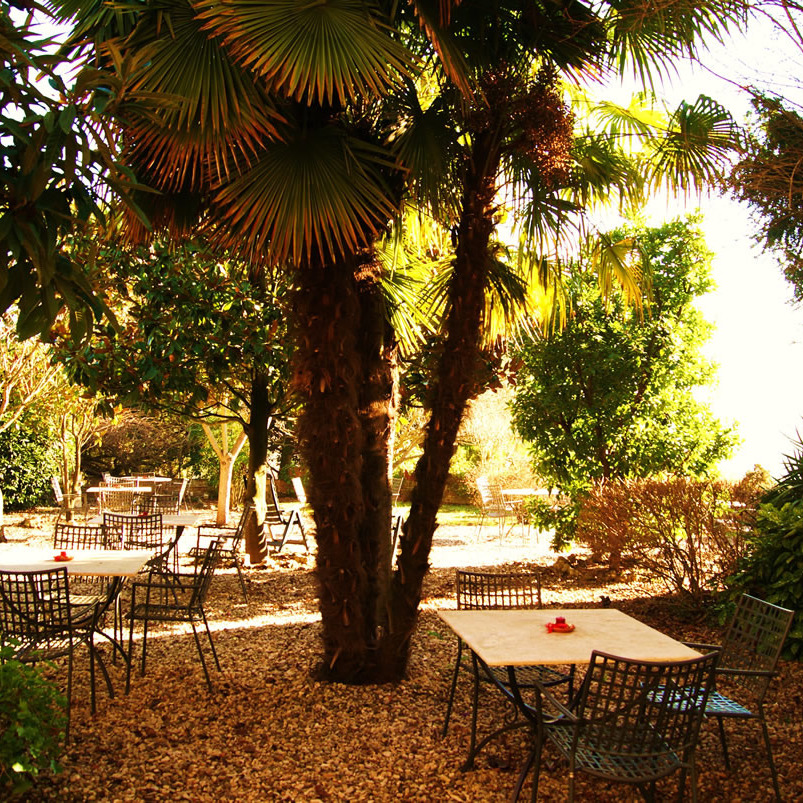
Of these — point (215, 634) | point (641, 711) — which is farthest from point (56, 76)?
point (215, 634)

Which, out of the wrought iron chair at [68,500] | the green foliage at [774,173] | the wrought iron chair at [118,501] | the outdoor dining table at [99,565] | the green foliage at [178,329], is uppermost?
the green foliage at [774,173]

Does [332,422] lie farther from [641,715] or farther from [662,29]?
[662,29]

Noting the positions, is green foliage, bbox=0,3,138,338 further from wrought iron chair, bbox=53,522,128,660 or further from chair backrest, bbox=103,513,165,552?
chair backrest, bbox=103,513,165,552

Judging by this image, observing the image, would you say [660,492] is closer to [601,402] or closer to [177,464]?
[601,402]

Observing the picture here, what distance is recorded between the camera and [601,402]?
9445 mm

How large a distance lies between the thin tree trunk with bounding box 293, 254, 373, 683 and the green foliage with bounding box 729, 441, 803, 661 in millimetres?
3570

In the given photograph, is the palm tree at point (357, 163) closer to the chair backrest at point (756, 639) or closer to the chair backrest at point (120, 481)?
the chair backrest at point (756, 639)

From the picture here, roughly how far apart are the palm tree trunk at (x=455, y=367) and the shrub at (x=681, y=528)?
126 inches

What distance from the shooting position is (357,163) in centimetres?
440

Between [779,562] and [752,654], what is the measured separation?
2.83 metres

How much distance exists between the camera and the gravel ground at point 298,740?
376 centimetres

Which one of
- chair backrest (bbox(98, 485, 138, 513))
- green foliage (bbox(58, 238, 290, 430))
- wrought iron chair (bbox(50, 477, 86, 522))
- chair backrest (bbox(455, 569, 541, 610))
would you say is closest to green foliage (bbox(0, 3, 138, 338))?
chair backrest (bbox(455, 569, 541, 610))

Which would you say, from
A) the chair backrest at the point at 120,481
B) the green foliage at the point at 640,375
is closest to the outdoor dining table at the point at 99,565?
the green foliage at the point at 640,375

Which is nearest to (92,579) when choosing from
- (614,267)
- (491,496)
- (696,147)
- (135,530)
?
(135,530)
